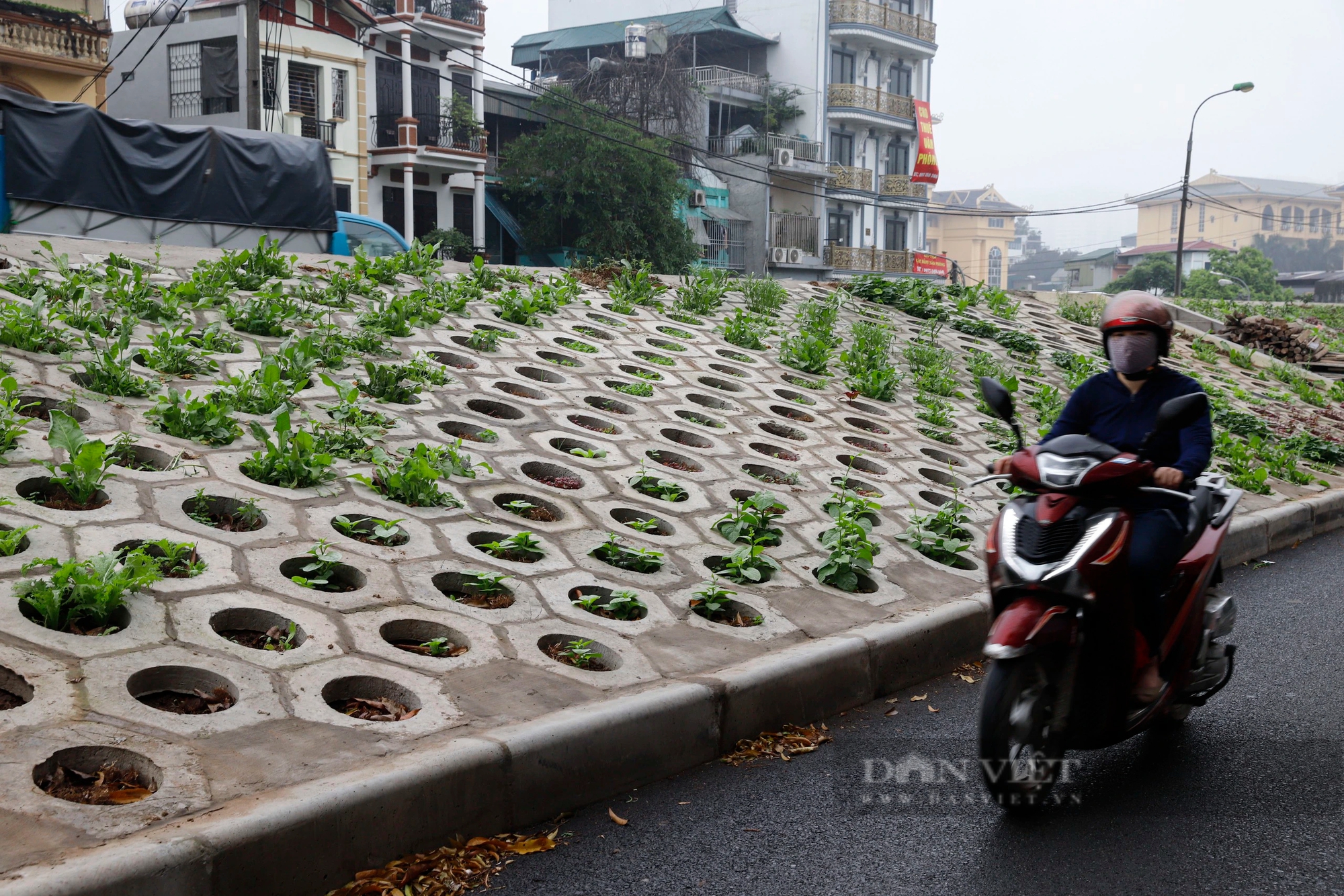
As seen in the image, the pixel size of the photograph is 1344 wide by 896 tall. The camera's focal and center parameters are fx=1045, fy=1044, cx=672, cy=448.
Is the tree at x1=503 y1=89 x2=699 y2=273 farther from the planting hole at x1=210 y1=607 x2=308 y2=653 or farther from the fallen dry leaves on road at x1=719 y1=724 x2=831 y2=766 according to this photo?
the fallen dry leaves on road at x1=719 y1=724 x2=831 y2=766

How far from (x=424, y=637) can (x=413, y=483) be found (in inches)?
51.2

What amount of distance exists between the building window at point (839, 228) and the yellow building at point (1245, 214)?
78.9m

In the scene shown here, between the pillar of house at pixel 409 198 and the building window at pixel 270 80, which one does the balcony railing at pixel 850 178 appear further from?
the building window at pixel 270 80

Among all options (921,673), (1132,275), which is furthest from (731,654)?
(1132,275)

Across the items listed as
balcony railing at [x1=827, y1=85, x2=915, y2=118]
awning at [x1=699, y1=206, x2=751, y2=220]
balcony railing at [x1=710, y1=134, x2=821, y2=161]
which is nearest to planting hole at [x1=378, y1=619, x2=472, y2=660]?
awning at [x1=699, y1=206, x2=751, y2=220]

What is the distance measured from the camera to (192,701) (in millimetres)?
3430

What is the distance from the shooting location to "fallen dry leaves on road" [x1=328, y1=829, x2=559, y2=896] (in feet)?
9.14

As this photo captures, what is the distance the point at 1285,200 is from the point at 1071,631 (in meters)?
135

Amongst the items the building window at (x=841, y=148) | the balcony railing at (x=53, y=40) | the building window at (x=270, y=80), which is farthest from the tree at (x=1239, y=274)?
the balcony railing at (x=53, y=40)

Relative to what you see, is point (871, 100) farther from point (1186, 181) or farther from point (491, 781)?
point (491, 781)

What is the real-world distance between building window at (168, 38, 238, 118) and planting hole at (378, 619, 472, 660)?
26.1 meters

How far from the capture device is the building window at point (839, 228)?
42125 mm

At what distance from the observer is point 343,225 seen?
16172 mm

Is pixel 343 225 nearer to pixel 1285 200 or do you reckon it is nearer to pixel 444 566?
pixel 444 566
